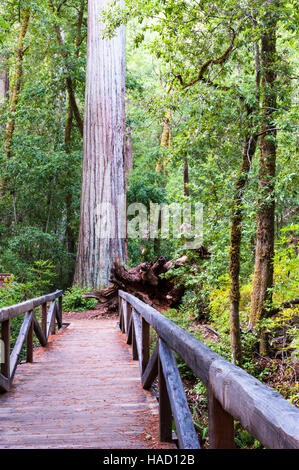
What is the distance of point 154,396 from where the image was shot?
3.77 meters

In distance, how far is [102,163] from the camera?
12570 millimetres

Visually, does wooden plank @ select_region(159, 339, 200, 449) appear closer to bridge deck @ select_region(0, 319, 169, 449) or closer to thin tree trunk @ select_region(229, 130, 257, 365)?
bridge deck @ select_region(0, 319, 169, 449)

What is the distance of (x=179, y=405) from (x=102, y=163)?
35.3 ft

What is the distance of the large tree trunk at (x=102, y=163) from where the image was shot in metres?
12.4

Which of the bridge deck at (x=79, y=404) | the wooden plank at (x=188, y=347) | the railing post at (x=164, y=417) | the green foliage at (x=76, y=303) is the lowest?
the green foliage at (x=76, y=303)

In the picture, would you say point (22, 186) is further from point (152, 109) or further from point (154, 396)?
point (154, 396)

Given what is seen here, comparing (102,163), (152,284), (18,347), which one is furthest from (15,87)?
(18,347)

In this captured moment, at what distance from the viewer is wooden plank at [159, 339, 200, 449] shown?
2.16 metres

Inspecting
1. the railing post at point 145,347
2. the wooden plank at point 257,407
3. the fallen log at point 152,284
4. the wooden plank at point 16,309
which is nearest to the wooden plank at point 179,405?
the wooden plank at point 257,407

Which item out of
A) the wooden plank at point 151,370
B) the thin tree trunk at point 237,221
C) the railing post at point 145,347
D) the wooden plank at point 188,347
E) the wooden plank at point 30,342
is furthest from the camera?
the thin tree trunk at point 237,221

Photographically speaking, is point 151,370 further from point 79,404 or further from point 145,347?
point 145,347

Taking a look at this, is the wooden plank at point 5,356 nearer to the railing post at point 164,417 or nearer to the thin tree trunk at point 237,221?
the railing post at point 164,417

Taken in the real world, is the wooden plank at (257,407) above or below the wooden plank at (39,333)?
above
